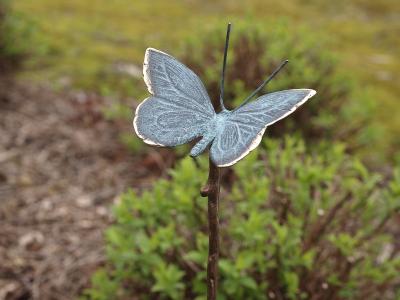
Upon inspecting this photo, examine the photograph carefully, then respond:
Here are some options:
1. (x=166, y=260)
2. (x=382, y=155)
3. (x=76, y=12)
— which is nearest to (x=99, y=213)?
(x=166, y=260)

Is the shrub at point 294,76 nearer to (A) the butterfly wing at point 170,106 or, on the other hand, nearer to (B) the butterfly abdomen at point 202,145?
(A) the butterfly wing at point 170,106

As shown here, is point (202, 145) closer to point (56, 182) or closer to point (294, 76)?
point (294, 76)

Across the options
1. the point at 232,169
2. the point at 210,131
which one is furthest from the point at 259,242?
the point at 232,169

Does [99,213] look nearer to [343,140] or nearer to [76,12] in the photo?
[343,140]

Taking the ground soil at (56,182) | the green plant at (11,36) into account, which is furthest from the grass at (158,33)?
the ground soil at (56,182)

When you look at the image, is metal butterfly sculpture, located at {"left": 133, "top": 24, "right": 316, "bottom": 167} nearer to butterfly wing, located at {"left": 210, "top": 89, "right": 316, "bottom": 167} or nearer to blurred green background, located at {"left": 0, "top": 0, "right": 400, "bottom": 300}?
butterfly wing, located at {"left": 210, "top": 89, "right": 316, "bottom": 167}

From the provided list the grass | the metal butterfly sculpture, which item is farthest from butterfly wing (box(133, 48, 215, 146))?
the grass
